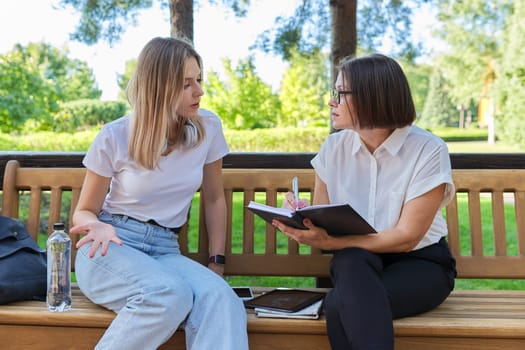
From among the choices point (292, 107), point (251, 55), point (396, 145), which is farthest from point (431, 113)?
point (396, 145)

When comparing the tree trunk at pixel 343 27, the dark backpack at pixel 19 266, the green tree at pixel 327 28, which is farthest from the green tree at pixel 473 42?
the dark backpack at pixel 19 266

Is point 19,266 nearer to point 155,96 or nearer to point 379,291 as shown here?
point 155,96

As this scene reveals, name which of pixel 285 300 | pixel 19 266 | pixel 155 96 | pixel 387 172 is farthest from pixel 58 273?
pixel 387 172

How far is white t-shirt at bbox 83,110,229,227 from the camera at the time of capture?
2680mm

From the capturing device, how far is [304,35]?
19.1 feet

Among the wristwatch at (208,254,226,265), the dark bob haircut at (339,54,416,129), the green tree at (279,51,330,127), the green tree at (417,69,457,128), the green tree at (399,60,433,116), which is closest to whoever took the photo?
the dark bob haircut at (339,54,416,129)

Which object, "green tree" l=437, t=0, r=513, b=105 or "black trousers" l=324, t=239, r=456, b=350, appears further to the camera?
"green tree" l=437, t=0, r=513, b=105

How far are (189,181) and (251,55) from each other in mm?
3478

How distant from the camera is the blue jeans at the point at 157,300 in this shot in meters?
2.27

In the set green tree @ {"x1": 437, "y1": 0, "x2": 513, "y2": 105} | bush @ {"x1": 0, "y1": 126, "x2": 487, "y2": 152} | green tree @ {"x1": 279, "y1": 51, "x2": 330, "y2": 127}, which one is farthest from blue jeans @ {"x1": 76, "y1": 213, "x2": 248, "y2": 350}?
green tree @ {"x1": 279, "y1": 51, "x2": 330, "y2": 127}

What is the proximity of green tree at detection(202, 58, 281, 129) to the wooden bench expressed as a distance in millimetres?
13739

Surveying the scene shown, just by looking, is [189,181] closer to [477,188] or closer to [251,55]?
[477,188]

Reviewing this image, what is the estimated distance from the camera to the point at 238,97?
18.0 m

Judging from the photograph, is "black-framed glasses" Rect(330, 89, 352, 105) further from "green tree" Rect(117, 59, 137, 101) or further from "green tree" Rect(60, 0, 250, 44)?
"green tree" Rect(117, 59, 137, 101)
